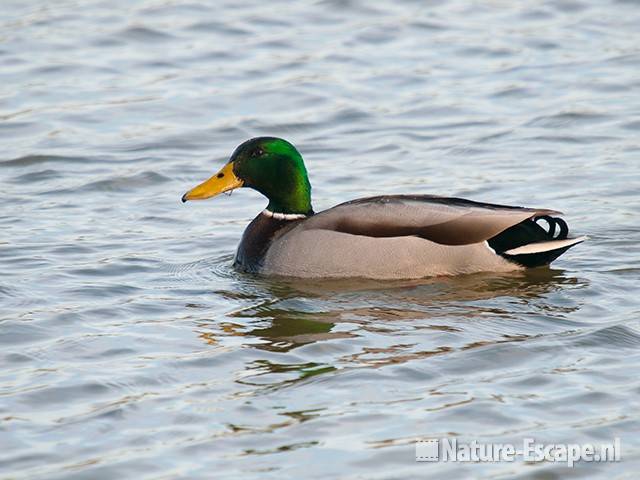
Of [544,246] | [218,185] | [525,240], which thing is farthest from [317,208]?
[544,246]

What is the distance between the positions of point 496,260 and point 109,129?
5311mm

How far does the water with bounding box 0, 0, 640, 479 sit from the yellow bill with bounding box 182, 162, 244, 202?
446mm

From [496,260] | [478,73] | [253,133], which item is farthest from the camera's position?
[478,73]

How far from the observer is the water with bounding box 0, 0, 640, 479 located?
670 centimetres

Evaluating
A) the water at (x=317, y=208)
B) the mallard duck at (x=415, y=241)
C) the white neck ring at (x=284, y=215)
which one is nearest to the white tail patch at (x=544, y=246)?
the mallard duck at (x=415, y=241)

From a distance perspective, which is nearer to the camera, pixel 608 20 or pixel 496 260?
pixel 496 260

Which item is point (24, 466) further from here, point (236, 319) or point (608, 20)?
point (608, 20)

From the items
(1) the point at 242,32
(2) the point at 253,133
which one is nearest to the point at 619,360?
(2) the point at 253,133

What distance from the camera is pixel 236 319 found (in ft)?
28.2

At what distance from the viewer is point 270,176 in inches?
396

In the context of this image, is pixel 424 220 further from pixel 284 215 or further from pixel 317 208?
pixel 317 208

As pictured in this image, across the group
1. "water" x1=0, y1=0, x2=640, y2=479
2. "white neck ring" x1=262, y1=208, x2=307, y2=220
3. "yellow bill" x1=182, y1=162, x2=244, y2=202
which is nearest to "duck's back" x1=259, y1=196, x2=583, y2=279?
"water" x1=0, y1=0, x2=640, y2=479

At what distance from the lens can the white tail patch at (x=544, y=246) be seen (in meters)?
9.21

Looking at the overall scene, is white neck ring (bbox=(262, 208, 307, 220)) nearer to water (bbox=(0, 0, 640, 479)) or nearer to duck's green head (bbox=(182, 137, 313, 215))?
duck's green head (bbox=(182, 137, 313, 215))
